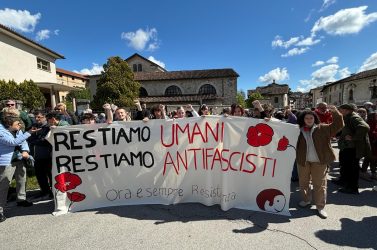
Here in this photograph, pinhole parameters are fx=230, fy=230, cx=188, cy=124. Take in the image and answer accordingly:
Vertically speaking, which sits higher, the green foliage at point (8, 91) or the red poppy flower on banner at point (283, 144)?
the green foliage at point (8, 91)

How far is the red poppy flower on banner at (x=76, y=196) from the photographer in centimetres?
386

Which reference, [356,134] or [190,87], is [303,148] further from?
[190,87]

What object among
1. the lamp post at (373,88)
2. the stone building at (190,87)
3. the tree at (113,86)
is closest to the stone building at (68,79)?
the stone building at (190,87)

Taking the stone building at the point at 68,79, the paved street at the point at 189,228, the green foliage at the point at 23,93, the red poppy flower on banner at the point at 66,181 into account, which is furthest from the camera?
the stone building at the point at 68,79

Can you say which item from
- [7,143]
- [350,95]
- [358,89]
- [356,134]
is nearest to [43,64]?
[7,143]

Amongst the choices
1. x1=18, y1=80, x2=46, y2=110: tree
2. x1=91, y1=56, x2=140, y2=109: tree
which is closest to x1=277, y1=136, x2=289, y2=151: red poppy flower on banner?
x1=18, y1=80, x2=46, y2=110: tree

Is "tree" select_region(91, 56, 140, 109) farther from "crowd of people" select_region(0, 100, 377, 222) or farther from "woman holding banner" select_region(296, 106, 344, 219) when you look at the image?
"woman holding banner" select_region(296, 106, 344, 219)

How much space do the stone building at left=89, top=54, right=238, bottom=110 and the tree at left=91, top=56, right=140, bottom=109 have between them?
7405 mm

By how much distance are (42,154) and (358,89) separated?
44.7 metres

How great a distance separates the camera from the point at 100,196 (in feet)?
12.9

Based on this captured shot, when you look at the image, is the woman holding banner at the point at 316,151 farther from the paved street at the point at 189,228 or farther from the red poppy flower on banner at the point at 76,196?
the red poppy flower on banner at the point at 76,196

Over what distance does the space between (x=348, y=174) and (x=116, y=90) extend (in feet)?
91.1

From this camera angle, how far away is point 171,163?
3.92 metres

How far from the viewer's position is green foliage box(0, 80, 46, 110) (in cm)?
1455
